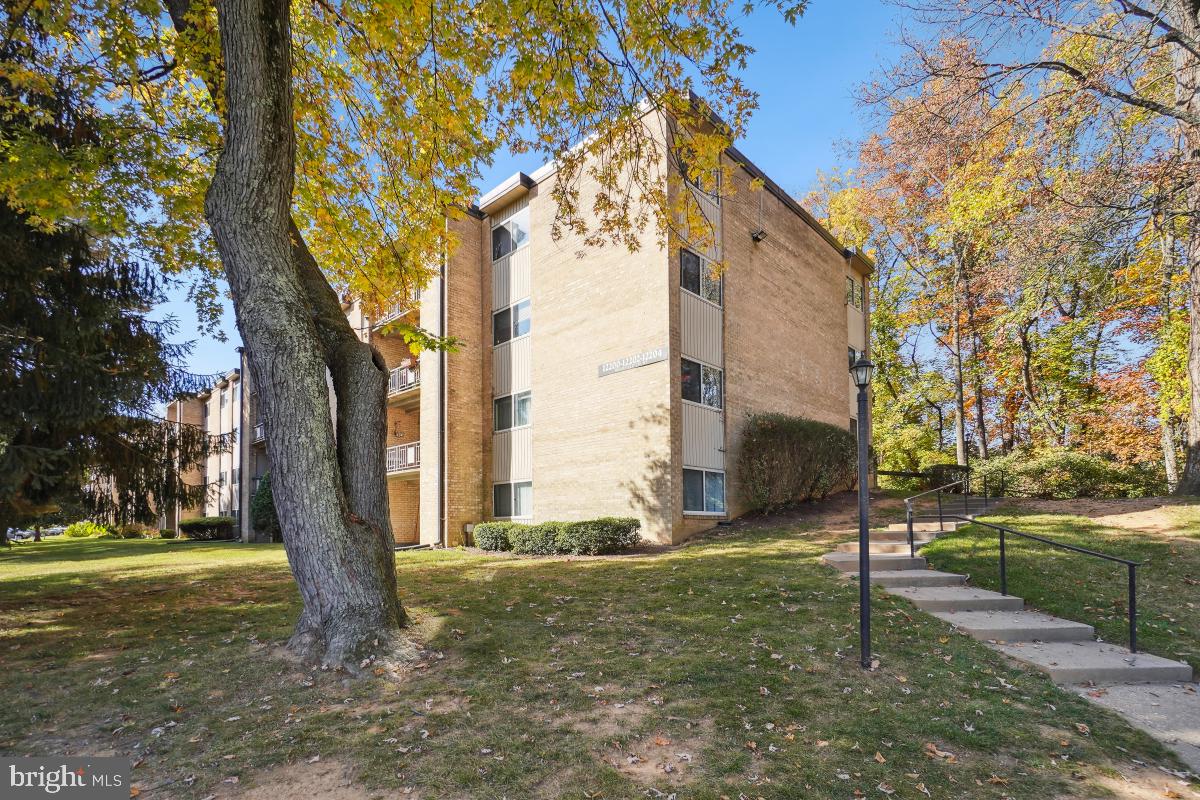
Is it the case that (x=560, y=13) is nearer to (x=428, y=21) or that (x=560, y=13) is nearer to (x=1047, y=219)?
(x=428, y=21)

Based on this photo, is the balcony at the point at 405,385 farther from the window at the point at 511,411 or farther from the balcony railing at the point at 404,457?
the window at the point at 511,411

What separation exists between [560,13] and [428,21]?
236 centimetres

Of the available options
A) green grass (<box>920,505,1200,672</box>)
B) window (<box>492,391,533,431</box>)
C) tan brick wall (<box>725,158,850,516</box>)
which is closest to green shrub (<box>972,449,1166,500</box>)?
green grass (<box>920,505,1200,672</box>)

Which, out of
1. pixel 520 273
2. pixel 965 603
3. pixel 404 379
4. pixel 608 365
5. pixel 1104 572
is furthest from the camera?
pixel 404 379

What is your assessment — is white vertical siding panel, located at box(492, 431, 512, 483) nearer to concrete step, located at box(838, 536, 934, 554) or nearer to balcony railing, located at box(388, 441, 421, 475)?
balcony railing, located at box(388, 441, 421, 475)

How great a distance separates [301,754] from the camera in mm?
4160

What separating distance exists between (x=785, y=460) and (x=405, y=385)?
12.9m

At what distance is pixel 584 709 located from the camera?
4.84 meters

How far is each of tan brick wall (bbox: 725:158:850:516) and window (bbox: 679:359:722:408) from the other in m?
0.39

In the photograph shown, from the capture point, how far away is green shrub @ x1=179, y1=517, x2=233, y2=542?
29.9 meters

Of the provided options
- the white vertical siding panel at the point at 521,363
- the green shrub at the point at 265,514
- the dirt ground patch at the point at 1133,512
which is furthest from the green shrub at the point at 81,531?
the dirt ground patch at the point at 1133,512

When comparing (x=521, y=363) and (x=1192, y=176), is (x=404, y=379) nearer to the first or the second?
(x=521, y=363)

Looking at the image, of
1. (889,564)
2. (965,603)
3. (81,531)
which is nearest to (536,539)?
(889,564)

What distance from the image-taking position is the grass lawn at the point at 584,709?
3879 mm
